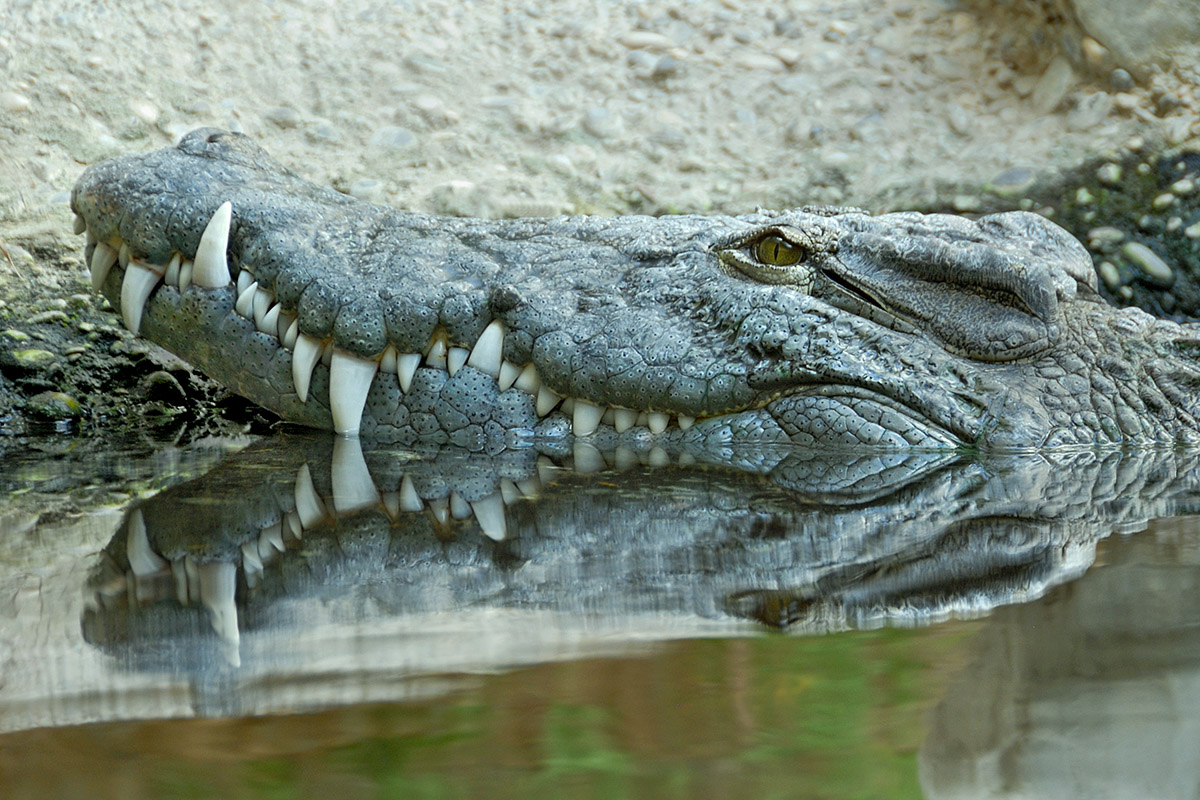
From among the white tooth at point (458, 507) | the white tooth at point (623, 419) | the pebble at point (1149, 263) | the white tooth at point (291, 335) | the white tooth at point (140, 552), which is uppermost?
the pebble at point (1149, 263)

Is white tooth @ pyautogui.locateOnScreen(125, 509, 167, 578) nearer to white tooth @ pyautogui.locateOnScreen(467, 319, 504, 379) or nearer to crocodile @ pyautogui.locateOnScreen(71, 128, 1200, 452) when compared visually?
crocodile @ pyautogui.locateOnScreen(71, 128, 1200, 452)

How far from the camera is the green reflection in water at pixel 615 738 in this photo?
36.2 inches

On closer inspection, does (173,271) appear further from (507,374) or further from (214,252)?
(507,374)

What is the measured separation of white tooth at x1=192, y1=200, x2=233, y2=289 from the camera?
3.09m

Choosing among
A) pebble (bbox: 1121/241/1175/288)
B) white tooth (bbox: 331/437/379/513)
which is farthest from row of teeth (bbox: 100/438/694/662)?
pebble (bbox: 1121/241/1175/288)

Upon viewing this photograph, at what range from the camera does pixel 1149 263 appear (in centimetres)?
519

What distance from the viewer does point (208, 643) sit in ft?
4.23

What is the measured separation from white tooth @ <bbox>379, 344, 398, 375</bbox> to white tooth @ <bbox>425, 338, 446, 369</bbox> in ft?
0.31

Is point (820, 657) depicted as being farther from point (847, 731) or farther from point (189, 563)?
point (189, 563)

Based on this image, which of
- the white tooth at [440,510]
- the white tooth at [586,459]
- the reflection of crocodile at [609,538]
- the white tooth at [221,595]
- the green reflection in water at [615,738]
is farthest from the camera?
the white tooth at [586,459]

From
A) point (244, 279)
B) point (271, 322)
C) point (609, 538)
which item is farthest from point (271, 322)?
point (609, 538)

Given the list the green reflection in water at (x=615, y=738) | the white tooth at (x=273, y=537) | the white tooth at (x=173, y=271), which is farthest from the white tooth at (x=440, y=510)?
the white tooth at (x=173, y=271)

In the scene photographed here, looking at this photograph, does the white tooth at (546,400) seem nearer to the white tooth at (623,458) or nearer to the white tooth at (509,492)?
the white tooth at (623,458)

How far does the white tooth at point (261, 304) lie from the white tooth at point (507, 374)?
26.9 inches
